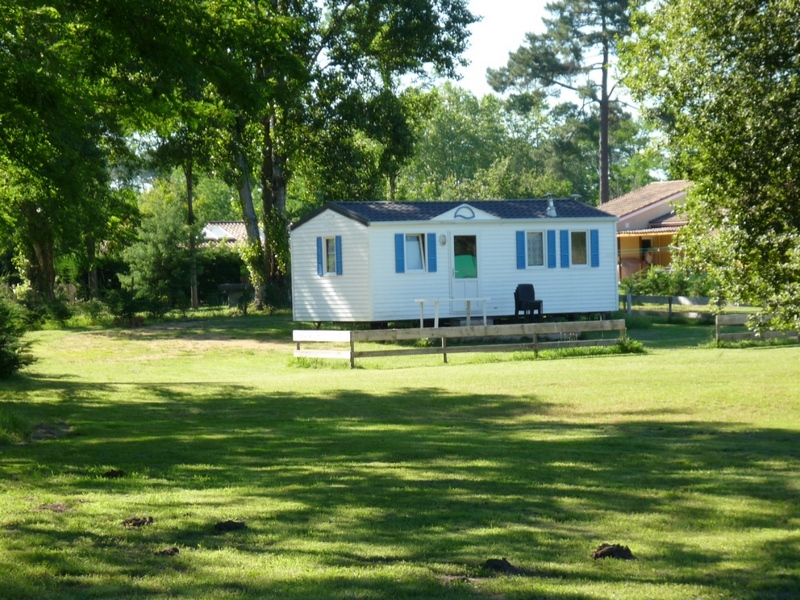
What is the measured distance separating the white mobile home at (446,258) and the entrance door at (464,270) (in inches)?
1.1

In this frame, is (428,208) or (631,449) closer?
(631,449)

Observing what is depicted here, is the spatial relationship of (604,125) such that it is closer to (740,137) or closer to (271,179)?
(271,179)

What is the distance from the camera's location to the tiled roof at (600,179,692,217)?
53.1 m

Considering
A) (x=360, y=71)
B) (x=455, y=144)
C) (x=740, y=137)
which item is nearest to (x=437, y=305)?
(x=360, y=71)

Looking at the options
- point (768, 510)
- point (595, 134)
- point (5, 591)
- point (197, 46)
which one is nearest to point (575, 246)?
point (197, 46)

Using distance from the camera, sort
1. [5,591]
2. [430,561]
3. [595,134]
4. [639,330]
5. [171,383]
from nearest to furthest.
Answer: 1. [5,591]
2. [430,561]
3. [171,383]
4. [639,330]
5. [595,134]

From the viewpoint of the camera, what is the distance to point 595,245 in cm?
3034

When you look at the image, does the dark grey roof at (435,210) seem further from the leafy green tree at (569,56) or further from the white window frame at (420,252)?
the leafy green tree at (569,56)

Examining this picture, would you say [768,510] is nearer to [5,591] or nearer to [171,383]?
[5,591]

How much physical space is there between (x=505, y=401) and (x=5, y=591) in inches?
388

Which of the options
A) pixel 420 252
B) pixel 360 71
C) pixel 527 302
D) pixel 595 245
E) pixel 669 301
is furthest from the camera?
pixel 360 71

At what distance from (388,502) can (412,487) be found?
1.95 ft

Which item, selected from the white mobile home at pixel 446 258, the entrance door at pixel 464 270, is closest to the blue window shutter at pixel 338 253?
the white mobile home at pixel 446 258

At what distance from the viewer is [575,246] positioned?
1191 inches
